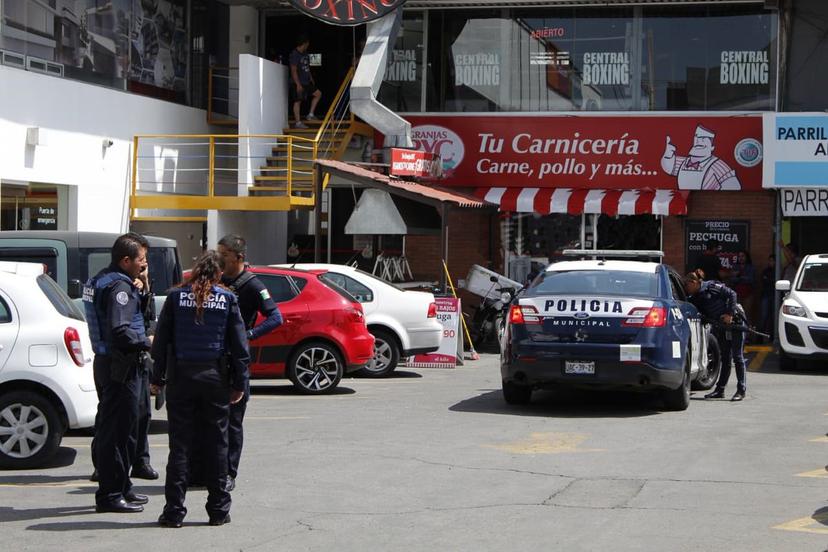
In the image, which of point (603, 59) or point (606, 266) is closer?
point (606, 266)

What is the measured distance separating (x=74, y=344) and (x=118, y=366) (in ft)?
5.70

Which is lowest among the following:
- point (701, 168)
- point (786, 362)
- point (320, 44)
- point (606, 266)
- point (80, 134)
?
point (786, 362)

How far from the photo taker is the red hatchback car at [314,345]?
15.4 meters

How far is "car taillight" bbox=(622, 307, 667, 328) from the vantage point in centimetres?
1283

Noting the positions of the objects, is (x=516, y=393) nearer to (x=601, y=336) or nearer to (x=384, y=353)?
(x=601, y=336)

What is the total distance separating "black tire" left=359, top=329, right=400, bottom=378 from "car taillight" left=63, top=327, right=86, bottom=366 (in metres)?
7.99

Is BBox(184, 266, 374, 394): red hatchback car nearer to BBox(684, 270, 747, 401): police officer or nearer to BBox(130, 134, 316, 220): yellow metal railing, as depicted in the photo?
BBox(684, 270, 747, 401): police officer

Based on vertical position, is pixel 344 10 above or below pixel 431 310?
above

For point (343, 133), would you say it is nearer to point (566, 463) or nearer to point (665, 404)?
point (665, 404)

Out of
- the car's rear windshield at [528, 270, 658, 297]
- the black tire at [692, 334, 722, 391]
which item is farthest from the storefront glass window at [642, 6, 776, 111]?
the car's rear windshield at [528, 270, 658, 297]

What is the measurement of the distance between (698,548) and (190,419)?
3155 mm

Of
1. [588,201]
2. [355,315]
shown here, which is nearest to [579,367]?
[355,315]

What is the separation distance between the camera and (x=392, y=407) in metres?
14.1

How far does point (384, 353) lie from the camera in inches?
699
